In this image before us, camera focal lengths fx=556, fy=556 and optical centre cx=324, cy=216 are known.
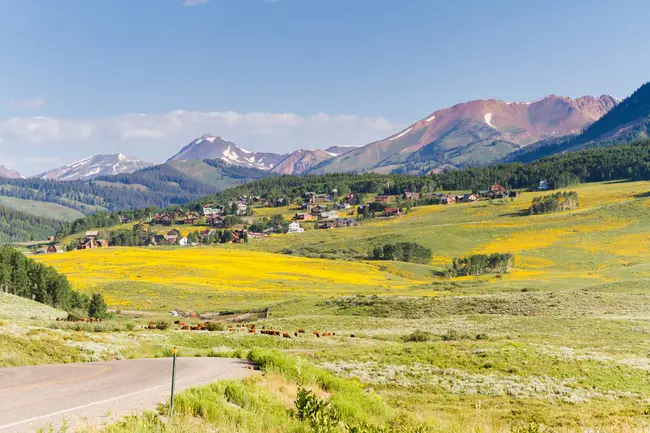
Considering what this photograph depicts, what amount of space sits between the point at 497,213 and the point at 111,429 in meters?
167

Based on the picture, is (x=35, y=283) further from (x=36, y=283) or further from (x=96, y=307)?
(x=96, y=307)

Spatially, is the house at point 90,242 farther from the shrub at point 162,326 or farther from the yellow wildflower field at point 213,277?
the shrub at point 162,326

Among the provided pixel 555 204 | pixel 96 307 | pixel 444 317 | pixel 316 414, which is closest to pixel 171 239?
pixel 555 204

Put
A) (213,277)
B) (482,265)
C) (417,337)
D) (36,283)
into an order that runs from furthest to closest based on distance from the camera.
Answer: (482,265) < (213,277) < (36,283) < (417,337)

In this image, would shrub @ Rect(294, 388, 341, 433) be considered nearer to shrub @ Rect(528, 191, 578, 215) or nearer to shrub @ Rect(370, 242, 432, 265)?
shrub @ Rect(370, 242, 432, 265)

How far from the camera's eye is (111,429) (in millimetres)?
8977

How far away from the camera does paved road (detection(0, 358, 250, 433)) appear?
32.3ft

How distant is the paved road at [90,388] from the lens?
9844mm

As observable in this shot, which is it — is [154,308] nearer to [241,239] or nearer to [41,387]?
[41,387]

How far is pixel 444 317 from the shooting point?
5188 centimetres

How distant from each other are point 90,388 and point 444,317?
42.7 m

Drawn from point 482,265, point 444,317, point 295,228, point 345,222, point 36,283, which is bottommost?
point 482,265

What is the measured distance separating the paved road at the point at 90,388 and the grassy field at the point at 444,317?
1.42m

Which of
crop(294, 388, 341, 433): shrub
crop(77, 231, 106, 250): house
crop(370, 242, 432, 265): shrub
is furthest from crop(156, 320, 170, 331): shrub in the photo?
crop(77, 231, 106, 250): house
